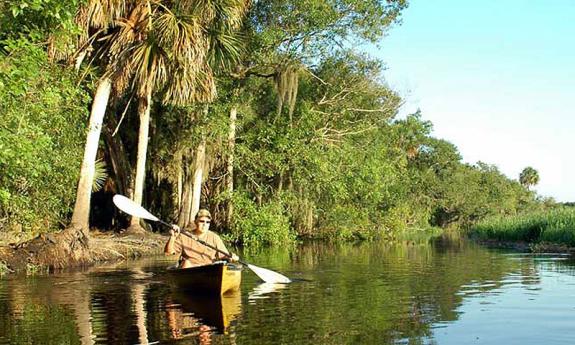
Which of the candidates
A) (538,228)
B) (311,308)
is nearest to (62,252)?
(311,308)

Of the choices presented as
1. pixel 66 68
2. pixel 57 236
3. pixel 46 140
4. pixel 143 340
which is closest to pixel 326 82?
pixel 66 68

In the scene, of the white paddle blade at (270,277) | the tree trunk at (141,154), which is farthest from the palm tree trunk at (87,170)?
the white paddle blade at (270,277)

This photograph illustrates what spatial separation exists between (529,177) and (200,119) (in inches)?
2828

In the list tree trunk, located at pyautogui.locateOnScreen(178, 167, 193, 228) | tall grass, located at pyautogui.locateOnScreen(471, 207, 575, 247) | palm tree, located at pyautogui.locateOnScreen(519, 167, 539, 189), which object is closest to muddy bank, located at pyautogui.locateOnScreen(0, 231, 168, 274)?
tree trunk, located at pyautogui.locateOnScreen(178, 167, 193, 228)

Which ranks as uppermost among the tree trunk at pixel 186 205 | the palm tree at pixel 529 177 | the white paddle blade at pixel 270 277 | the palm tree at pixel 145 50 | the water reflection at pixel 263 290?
the palm tree at pixel 529 177

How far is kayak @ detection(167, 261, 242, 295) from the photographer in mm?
12234

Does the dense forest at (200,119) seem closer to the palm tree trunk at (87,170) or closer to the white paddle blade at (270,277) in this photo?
the palm tree trunk at (87,170)

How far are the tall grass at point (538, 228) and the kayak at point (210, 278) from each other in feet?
52.5

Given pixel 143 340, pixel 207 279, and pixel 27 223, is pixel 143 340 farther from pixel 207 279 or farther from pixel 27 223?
pixel 27 223

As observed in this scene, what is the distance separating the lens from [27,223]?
60.8ft

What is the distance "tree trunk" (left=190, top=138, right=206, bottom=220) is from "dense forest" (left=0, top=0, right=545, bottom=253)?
5cm

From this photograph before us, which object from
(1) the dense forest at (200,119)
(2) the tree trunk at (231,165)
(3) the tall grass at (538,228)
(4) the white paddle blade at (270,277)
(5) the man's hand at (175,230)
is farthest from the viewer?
(2) the tree trunk at (231,165)

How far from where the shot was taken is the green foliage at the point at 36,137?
1209cm

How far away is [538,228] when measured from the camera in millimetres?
29328
